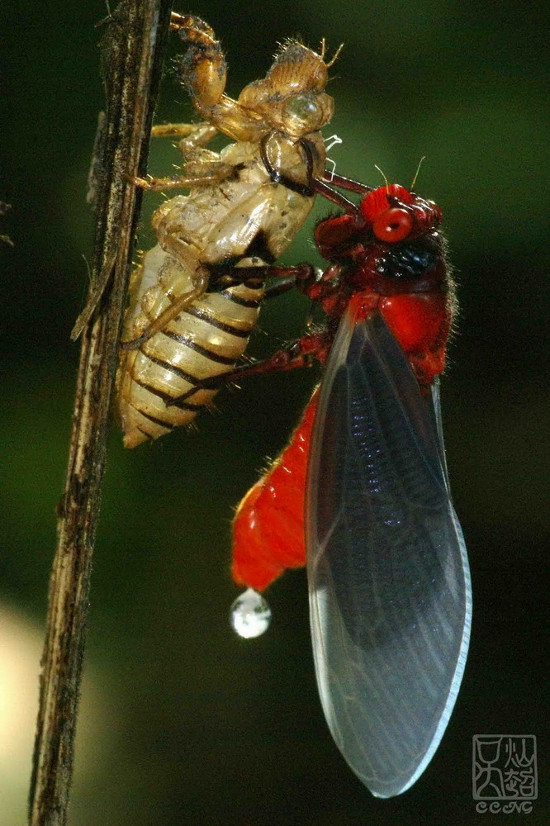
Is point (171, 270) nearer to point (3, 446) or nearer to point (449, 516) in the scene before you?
point (449, 516)

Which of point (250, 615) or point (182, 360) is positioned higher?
point (182, 360)

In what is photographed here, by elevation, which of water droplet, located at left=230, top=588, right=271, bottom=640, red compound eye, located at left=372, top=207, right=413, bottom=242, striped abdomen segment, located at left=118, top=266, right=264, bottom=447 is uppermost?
red compound eye, located at left=372, top=207, right=413, bottom=242

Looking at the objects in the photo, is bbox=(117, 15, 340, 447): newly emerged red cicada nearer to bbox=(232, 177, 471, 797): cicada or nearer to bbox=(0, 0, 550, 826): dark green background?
bbox=(232, 177, 471, 797): cicada

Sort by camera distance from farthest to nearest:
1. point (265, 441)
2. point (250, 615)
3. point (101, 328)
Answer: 1. point (265, 441)
2. point (250, 615)
3. point (101, 328)

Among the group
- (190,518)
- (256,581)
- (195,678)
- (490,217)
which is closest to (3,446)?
A: (190,518)

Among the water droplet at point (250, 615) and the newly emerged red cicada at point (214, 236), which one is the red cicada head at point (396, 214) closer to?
the newly emerged red cicada at point (214, 236)

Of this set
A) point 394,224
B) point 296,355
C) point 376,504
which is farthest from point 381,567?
point 394,224

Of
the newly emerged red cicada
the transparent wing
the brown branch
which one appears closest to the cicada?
the transparent wing

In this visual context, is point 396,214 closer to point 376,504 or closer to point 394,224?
point 394,224
